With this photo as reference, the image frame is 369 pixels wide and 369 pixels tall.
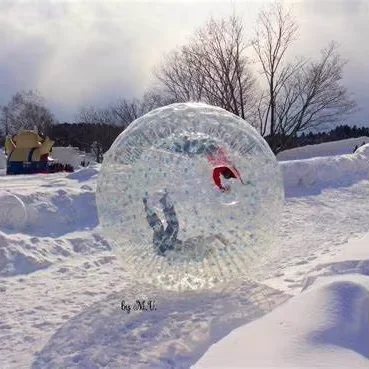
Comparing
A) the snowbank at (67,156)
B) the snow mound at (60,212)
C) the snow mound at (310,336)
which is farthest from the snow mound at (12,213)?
the snowbank at (67,156)

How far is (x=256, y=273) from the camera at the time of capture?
5918 mm

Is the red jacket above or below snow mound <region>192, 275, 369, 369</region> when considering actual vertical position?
above

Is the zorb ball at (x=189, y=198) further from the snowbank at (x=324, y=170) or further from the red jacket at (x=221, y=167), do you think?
the snowbank at (x=324, y=170)

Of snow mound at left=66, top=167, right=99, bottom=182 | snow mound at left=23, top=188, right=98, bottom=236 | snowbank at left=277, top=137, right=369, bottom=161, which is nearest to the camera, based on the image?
snow mound at left=23, top=188, right=98, bottom=236

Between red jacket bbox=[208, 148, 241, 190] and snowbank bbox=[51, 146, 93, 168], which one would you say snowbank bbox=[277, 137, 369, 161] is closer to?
snowbank bbox=[51, 146, 93, 168]

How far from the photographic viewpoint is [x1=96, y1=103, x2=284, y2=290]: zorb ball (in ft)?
15.4

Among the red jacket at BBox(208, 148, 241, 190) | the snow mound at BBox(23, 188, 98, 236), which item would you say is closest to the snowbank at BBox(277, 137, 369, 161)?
the snow mound at BBox(23, 188, 98, 236)

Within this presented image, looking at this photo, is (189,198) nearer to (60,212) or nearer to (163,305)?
(163,305)

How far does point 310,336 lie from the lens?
11.3 ft

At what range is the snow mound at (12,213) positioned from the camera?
7.64 metres

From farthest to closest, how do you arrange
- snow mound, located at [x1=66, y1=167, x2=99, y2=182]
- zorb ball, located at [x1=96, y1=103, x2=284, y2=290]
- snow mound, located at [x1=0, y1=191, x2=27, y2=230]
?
snow mound, located at [x1=66, y1=167, x2=99, y2=182], snow mound, located at [x1=0, y1=191, x2=27, y2=230], zorb ball, located at [x1=96, y1=103, x2=284, y2=290]

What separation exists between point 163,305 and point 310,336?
1.81 meters

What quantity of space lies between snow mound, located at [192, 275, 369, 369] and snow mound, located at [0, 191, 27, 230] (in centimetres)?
464

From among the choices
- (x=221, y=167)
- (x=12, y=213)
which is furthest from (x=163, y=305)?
(x=12, y=213)
